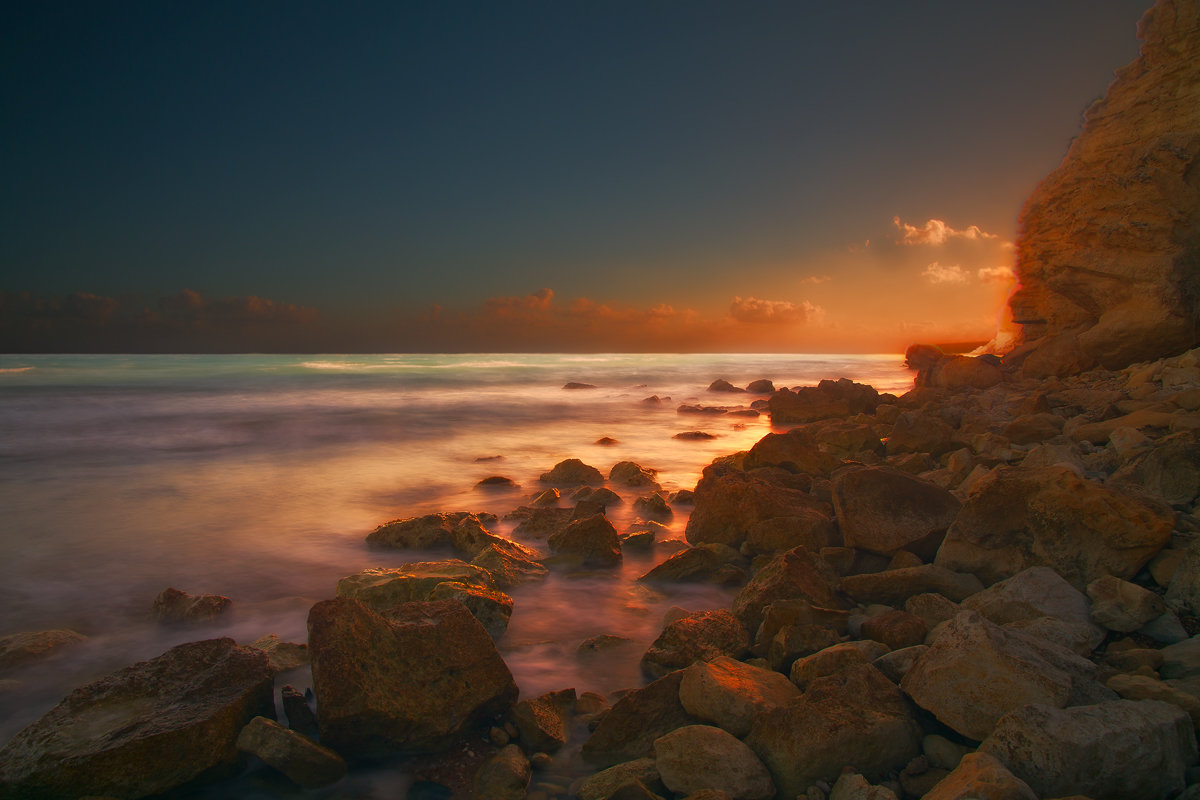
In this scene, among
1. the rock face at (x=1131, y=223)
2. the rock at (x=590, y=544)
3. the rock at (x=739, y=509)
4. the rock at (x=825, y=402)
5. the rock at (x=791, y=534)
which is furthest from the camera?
the rock at (x=825, y=402)

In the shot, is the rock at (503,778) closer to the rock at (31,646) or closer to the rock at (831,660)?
the rock at (831,660)

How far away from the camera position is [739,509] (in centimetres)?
598

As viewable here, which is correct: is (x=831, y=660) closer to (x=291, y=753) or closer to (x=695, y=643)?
(x=695, y=643)

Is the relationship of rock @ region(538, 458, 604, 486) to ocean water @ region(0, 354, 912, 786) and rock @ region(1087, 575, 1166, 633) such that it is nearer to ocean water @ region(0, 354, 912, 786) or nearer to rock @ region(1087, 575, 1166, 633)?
ocean water @ region(0, 354, 912, 786)

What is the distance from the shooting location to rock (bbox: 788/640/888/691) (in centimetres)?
315

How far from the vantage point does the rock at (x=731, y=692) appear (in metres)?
2.99

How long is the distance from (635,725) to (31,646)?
4.55 metres

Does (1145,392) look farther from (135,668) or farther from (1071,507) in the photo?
(135,668)

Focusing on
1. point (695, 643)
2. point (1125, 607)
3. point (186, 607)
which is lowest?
point (186, 607)

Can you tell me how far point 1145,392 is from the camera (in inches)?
332

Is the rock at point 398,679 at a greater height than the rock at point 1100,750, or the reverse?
the rock at point 1100,750

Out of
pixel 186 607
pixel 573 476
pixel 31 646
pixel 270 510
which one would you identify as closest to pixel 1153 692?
pixel 186 607

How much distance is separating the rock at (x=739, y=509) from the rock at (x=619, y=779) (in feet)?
10.5

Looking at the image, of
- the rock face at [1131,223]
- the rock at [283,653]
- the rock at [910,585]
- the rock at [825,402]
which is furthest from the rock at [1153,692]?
the rock at [825,402]
